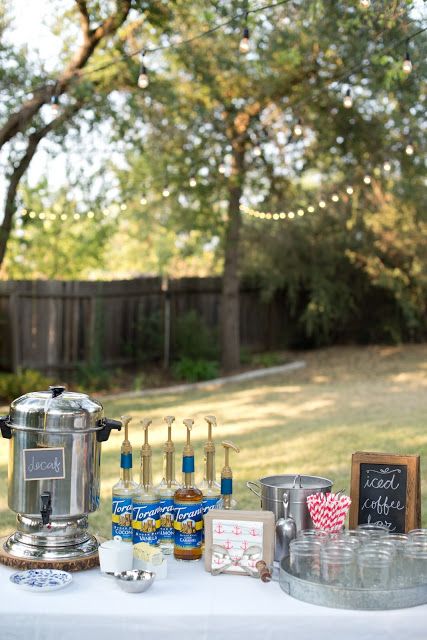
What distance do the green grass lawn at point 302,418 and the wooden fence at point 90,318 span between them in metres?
1.54

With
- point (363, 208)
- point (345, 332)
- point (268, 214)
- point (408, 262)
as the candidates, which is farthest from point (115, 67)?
point (345, 332)

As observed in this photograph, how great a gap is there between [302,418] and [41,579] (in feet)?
22.8

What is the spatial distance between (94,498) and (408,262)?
11275mm

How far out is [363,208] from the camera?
12914 millimetres

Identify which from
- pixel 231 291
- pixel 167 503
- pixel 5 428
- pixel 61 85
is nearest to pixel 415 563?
pixel 167 503

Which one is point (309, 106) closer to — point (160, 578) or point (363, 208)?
point (363, 208)

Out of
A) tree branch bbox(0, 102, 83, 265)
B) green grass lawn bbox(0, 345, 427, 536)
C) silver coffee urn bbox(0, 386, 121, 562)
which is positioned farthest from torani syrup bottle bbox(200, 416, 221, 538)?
tree branch bbox(0, 102, 83, 265)

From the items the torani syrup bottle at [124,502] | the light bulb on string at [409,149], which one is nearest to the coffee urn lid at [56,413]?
the torani syrup bottle at [124,502]

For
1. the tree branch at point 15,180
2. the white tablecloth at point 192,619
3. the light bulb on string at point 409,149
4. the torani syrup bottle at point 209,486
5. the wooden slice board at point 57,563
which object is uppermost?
the light bulb on string at point 409,149

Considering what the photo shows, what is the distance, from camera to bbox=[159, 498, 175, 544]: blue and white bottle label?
94.1 inches

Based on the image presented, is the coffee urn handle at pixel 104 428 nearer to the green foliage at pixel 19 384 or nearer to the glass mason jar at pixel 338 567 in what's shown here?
the glass mason jar at pixel 338 567

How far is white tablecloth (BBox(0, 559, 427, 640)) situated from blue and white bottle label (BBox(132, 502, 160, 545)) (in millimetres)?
323

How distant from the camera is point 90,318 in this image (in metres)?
11.7

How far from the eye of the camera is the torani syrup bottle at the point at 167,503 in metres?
2.39
